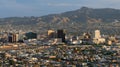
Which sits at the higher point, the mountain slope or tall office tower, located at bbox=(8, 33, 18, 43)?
tall office tower, located at bbox=(8, 33, 18, 43)

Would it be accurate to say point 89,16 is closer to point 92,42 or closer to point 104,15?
point 104,15

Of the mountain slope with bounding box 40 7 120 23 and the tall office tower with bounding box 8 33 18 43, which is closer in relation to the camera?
the tall office tower with bounding box 8 33 18 43

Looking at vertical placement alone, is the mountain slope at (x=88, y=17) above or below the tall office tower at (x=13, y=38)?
below

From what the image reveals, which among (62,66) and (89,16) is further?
(89,16)

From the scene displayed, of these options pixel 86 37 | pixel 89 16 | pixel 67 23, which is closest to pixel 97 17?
pixel 89 16

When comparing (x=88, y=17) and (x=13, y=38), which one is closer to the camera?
(x=13, y=38)

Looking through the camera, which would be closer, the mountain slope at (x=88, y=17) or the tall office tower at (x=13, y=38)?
the tall office tower at (x=13, y=38)

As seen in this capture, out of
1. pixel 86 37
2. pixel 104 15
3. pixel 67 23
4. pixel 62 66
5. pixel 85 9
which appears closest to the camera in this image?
pixel 62 66

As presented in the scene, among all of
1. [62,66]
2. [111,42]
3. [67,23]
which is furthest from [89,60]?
[67,23]

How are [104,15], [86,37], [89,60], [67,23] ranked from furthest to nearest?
[104,15]
[67,23]
[86,37]
[89,60]

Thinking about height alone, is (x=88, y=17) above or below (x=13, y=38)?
below
